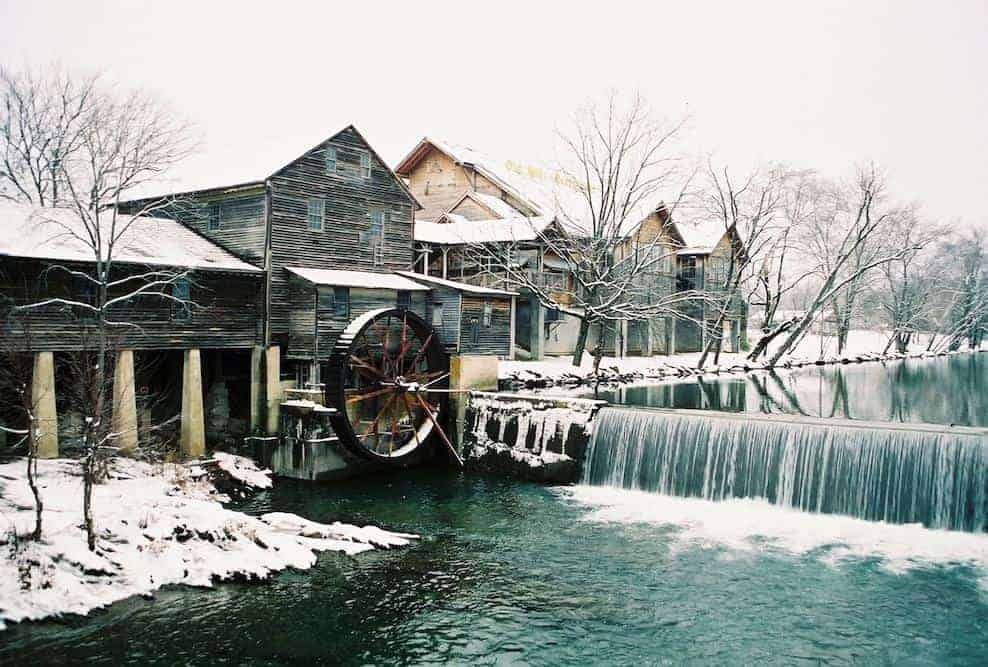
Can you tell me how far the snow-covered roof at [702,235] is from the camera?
44.1 metres

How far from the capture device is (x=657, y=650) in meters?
10.1

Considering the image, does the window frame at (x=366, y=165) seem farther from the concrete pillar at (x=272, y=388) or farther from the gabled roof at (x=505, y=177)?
the gabled roof at (x=505, y=177)

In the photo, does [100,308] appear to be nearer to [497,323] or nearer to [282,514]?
[282,514]

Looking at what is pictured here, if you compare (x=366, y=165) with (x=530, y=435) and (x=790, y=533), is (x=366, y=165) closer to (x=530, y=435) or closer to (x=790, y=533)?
(x=530, y=435)

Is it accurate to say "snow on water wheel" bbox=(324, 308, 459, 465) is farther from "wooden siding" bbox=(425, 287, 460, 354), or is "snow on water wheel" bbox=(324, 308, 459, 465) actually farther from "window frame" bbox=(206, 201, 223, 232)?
"window frame" bbox=(206, 201, 223, 232)

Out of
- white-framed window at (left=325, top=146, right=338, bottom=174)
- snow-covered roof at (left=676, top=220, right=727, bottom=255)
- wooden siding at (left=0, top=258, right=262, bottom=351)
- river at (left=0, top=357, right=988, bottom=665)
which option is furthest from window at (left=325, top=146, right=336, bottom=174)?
snow-covered roof at (left=676, top=220, right=727, bottom=255)

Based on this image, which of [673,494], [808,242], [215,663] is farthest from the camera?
[808,242]

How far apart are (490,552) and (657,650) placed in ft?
14.6

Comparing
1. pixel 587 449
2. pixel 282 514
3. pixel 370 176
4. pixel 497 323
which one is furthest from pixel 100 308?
pixel 497 323

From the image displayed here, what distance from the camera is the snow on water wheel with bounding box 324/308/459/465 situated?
2152 centimetres

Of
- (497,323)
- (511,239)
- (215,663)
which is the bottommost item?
(215,663)

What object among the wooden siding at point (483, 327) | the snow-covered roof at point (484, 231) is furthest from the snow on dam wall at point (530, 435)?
the snow-covered roof at point (484, 231)

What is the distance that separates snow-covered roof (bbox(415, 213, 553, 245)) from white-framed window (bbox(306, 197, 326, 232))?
8.31 meters

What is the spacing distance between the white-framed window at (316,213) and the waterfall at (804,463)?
10.0 metres
